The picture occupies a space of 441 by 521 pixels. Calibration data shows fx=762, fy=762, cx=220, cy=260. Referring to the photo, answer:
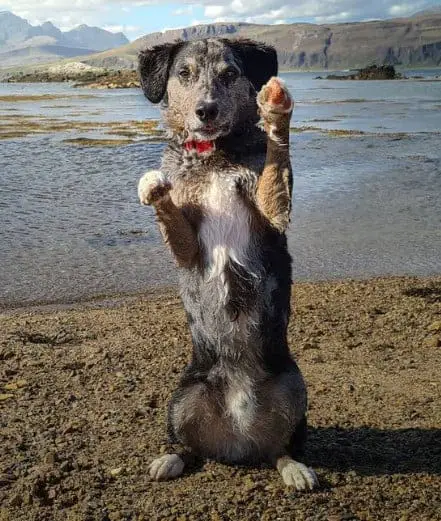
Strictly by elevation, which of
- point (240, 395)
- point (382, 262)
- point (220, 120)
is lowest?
point (382, 262)

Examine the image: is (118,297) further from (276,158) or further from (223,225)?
(276,158)

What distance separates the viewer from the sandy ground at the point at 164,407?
438 centimetres

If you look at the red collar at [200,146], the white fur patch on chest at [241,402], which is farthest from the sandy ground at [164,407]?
the red collar at [200,146]

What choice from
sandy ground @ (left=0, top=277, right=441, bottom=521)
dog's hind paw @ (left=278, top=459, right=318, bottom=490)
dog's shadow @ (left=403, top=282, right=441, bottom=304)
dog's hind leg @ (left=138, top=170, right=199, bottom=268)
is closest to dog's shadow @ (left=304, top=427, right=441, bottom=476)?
sandy ground @ (left=0, top=277, right=441, bottom=521)

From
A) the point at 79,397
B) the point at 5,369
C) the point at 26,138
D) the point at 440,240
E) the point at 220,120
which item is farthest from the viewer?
the point at 26,138

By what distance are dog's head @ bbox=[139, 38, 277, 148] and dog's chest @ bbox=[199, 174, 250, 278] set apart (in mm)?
298

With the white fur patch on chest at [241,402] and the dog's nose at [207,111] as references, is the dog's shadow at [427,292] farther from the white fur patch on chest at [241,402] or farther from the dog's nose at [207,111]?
the dog's nose at [207,111]

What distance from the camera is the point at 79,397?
596cm

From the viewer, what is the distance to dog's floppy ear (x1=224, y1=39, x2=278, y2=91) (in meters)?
4.47

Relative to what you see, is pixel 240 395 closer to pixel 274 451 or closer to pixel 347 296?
pixel 274 451

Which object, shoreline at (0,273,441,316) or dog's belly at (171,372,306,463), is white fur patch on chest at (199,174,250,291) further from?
shoreline at (0,273,441,316)

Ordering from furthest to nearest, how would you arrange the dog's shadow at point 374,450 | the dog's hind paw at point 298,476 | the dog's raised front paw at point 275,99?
the dog's shadow at point 374,450, the dog's hind paw at point 298,476, the dog's raised front paw at point 275,99

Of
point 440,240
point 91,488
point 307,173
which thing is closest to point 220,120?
point 91,488

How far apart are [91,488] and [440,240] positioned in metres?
8.47
